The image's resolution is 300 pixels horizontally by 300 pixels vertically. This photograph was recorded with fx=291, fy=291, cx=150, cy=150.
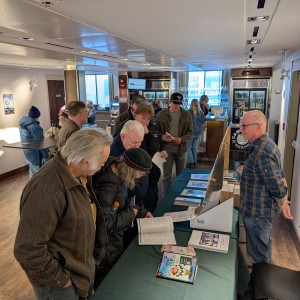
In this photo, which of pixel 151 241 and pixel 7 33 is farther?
pixel 7 33

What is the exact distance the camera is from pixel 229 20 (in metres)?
2.27

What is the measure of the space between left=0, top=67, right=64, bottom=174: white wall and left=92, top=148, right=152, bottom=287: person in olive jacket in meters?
5.46

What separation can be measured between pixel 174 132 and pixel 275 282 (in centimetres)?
282

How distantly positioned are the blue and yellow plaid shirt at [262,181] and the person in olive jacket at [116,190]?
0.93 metres

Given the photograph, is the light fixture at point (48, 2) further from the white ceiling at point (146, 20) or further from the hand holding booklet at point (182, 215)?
the hand holding booklet at point (182, 215)

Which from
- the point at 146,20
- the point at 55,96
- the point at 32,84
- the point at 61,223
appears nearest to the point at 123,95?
the point at 55,96

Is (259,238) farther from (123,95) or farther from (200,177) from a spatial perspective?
(123,95)

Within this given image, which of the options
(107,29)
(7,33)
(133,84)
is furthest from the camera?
(133,84)

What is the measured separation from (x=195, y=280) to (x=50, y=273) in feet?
2.69

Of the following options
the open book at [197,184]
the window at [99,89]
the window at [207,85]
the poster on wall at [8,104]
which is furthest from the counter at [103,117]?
the open book at [197,184]

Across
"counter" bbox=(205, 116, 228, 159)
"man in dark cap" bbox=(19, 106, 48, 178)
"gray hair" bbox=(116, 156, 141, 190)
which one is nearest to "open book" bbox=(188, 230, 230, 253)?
"gray hair" bbox=(116, 156, 141, 190)

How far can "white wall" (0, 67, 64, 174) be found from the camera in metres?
6.67

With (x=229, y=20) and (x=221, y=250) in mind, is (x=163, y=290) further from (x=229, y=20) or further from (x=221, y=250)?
(x=229, y=20)

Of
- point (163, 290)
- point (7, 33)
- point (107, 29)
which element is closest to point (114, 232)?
point (163, 290)
